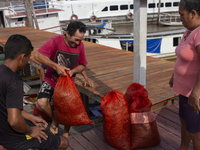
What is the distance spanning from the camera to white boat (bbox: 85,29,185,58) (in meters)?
15.3

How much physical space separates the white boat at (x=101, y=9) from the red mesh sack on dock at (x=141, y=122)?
2725 cm

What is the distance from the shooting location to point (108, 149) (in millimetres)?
2586

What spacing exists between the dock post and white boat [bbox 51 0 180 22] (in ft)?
87.6

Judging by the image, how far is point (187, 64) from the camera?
1864mm

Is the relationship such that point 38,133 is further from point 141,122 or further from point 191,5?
point 191,5

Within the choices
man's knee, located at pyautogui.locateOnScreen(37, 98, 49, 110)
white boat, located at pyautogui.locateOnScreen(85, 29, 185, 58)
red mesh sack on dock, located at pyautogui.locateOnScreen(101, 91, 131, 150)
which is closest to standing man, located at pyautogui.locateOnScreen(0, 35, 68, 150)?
red mesh sack on dock, located at pyautogui.locateOnScreen(101, 91, 131, 150)

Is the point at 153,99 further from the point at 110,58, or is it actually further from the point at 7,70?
the point at 110,58

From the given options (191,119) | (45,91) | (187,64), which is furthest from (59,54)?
(191,119)

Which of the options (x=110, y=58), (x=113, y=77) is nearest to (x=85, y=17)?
(x=110, y=58)

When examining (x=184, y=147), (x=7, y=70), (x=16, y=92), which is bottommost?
(x=184, y=147)

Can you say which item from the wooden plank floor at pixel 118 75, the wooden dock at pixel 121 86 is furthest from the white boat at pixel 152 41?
the wooden plank floor at pixel 118 75

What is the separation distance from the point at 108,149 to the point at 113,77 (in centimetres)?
227

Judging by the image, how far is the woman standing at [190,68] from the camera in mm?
1729

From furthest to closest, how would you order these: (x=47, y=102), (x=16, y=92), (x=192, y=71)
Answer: (x=47, y=102), (x=192, y=71), (x=16, y=92)
